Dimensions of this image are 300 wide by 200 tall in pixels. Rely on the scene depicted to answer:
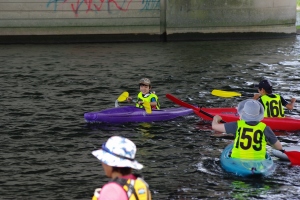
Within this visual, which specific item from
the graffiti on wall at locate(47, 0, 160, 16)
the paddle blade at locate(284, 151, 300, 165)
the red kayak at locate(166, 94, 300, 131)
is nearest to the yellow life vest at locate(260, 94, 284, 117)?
the red kayak at locate(166, 94, 300, 131)

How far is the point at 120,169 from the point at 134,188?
190mm

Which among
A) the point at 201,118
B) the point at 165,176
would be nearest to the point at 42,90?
the point at 201,118

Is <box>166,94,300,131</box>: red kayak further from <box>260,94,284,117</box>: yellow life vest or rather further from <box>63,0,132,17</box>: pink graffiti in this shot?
<box>63,0,132,17</box>: pink graffiti

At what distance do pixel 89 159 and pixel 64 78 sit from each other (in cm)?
930

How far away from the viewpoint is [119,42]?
29.4 meters

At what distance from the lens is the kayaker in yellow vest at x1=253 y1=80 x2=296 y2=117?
12281mm

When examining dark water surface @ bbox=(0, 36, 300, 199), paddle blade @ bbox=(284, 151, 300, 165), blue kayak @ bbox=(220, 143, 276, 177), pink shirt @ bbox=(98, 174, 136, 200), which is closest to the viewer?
pink shirt @ bbox=(98, 174, 136, 200)

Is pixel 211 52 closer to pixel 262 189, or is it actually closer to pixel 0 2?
pixel 0 2

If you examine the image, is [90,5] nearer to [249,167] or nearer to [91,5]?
[91,5]

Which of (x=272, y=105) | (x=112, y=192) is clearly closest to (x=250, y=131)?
(x=272, y=105)

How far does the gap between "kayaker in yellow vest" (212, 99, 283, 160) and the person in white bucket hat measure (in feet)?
15.2

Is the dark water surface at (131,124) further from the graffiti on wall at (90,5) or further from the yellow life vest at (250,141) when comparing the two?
the graffiti on wall at (90,5)

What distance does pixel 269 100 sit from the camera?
12.5 m

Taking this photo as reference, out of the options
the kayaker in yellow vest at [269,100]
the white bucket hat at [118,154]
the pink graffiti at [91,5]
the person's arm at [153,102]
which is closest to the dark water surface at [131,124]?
the person's arm at [153,102]
